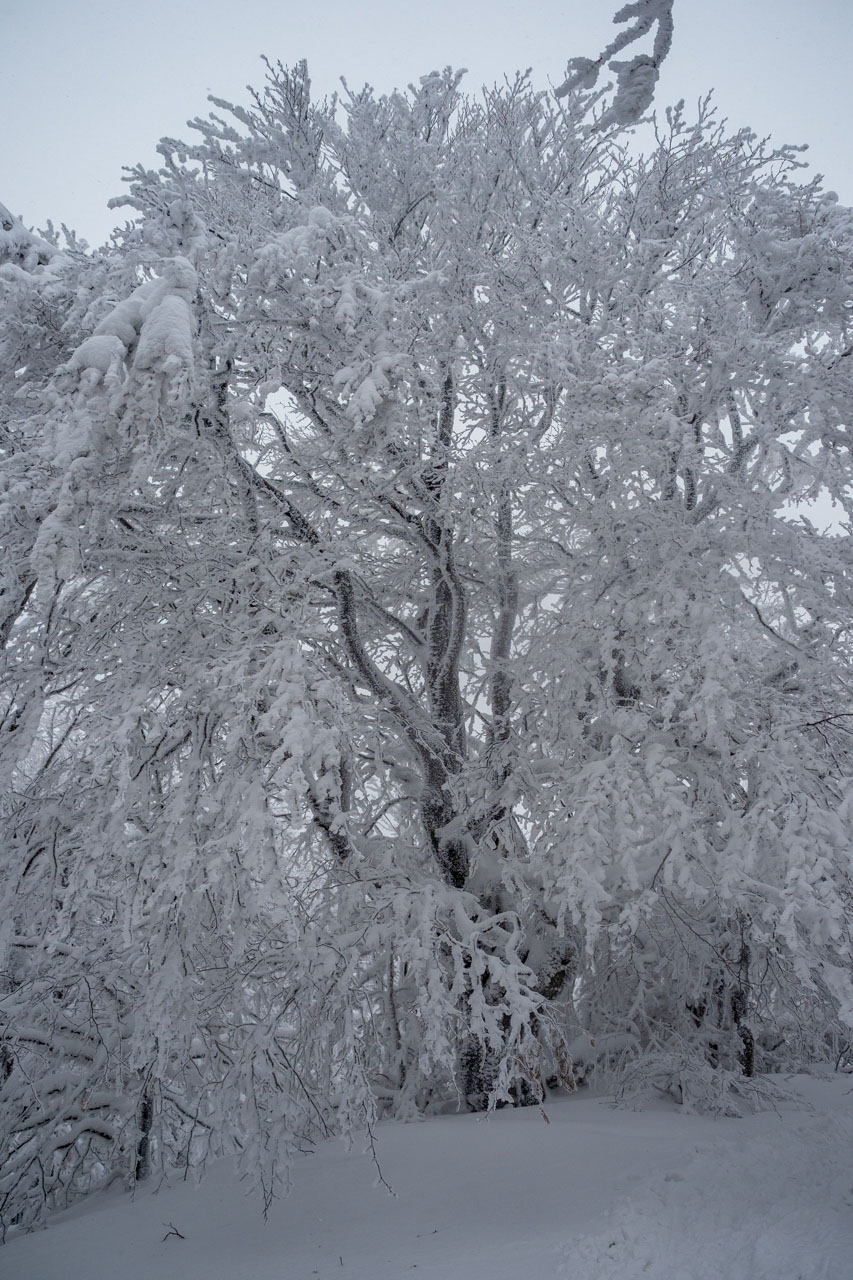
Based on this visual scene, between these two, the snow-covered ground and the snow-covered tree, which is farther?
the snow-covered tree

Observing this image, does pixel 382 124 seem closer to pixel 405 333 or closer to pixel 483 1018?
pixel 405 333

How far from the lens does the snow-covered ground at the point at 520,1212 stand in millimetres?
3340

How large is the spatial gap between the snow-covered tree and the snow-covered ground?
0.45 metres

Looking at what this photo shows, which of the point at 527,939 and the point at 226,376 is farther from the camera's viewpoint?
the point at 527,939

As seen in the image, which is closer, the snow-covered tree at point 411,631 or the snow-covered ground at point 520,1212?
the snow-covered ground at point 520,1212

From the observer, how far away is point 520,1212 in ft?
13.1

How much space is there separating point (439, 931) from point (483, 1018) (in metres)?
0.66

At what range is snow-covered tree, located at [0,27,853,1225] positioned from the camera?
4.20 meters

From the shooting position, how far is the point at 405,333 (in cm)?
474

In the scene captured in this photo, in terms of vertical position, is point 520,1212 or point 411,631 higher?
point 411,631

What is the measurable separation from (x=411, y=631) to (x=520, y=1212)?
168 inches

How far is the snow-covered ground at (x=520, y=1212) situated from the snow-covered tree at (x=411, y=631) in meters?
0.45

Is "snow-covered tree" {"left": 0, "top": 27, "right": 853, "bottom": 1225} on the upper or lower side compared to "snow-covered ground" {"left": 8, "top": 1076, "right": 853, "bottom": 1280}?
upper

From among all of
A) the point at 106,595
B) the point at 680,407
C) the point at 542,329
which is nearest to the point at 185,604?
the point at 106,595
